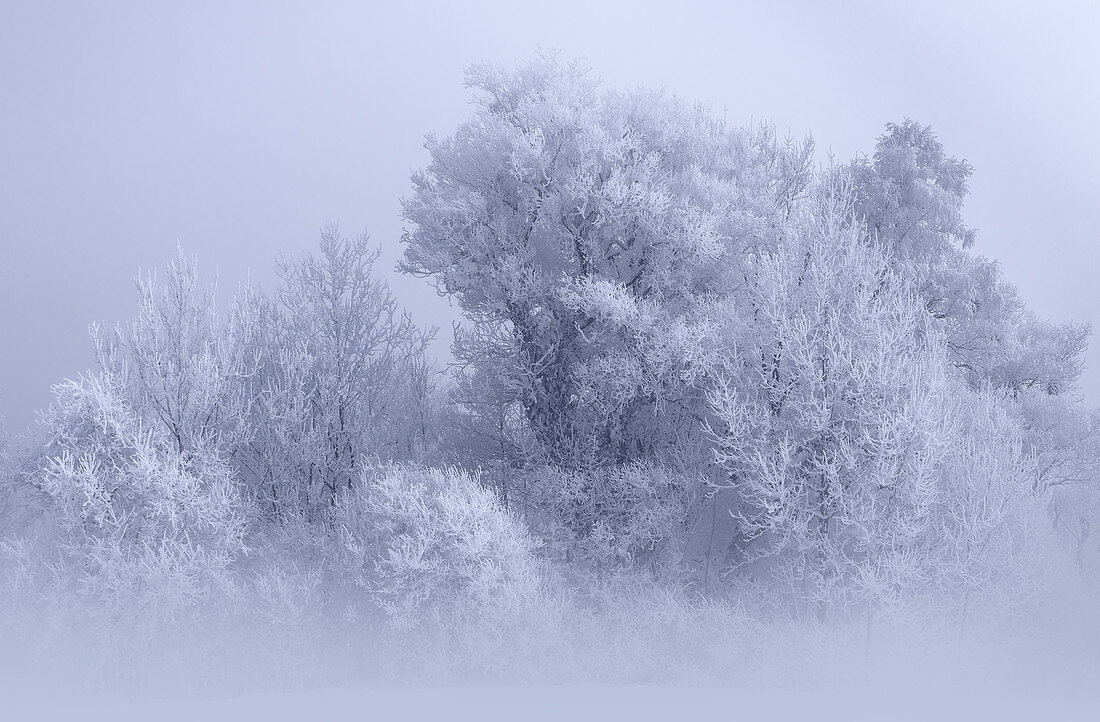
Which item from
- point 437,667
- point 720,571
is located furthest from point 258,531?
point 720,571

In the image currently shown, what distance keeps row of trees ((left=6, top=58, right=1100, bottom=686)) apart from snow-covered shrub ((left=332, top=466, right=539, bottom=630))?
8 centimetres

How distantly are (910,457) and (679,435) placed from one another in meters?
6.74

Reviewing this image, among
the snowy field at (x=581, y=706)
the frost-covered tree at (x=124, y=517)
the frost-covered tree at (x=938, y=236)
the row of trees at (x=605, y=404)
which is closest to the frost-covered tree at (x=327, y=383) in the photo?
the row of trees at (x=605, y=404)

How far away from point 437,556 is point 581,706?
15.6ft

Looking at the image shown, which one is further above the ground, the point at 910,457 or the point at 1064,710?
the point at 910,457

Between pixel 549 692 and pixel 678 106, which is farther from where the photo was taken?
pixel 678 106

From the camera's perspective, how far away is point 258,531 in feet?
85.7

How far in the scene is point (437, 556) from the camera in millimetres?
21750

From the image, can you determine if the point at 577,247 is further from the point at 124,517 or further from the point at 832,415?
the point at 124,517

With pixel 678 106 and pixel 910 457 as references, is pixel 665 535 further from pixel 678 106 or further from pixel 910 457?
pixel 678 106

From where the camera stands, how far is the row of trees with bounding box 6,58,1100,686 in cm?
2225

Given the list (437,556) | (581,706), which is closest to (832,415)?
(581,706)

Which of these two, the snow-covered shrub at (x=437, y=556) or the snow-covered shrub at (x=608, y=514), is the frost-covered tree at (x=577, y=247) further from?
the snow-covered shrub at (x=437, y=556)

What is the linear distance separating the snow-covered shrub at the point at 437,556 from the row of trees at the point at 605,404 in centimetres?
8
